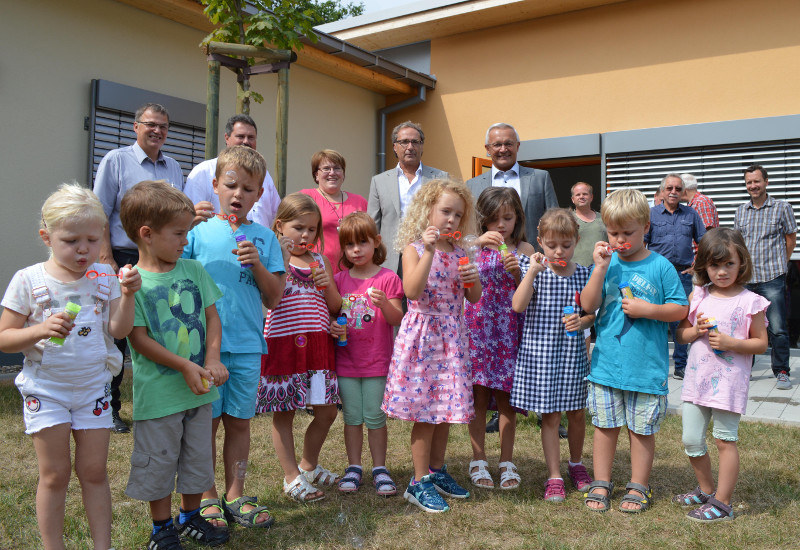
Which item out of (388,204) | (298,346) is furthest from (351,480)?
(388,204)

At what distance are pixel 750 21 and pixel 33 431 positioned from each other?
9.33m

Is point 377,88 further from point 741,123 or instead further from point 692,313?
point 692,313

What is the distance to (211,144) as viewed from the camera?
197 inches

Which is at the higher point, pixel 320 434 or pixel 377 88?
pixel 377 88

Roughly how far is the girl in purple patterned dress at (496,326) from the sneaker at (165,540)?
163 cm

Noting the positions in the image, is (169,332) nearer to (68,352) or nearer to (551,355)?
(68,352)

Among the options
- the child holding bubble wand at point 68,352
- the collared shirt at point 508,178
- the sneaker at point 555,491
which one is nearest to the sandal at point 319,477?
the sneaker at point 555,491

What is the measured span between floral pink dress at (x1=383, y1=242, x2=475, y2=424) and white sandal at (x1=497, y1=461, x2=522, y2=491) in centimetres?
52

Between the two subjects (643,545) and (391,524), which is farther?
(391,524)

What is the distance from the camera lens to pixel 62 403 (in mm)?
2352

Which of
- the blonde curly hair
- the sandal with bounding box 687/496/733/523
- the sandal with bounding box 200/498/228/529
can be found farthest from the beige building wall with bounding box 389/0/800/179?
the sandal with bounding box 200/498/228/529

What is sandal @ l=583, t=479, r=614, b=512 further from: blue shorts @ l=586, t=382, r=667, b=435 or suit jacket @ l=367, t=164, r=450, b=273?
suit jacket @ l=367, t=164, r=450, b=273

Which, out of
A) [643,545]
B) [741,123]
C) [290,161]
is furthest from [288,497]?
[741,123]

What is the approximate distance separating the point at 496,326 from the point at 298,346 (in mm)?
1144
